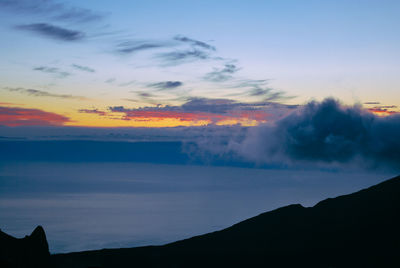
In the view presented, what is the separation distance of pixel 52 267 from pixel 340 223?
9732cm

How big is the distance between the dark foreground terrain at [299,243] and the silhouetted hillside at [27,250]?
2299cm

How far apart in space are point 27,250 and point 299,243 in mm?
86373

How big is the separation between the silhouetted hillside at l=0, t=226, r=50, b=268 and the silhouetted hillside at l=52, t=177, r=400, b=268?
80.5ft

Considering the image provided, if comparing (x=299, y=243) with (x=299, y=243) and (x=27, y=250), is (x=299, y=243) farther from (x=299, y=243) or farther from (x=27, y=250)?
(x=27, y=250)

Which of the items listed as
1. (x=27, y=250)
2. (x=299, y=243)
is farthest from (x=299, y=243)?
(x=27, y=250)

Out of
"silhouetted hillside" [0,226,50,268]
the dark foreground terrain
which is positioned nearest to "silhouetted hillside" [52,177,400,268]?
the dark foreground terrain

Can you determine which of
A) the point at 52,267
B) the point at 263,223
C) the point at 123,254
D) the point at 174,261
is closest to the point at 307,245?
the point at 263,223

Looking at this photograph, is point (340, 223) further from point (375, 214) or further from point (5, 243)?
point (5, 243)

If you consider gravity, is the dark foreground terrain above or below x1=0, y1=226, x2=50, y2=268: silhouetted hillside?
below

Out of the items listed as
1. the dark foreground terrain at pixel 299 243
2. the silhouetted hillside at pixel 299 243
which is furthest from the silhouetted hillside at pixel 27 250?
the silhouetted hillside at pixel 299 243

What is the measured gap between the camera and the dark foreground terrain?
118 metres

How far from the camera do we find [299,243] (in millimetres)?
133500

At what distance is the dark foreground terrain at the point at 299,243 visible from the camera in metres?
118

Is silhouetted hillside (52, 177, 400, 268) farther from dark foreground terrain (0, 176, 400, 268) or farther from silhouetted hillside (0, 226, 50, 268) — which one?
silhouetted hillside (0, 226, 50, 268)
